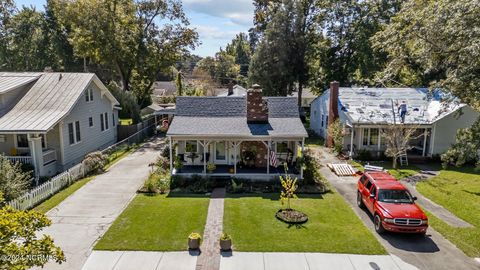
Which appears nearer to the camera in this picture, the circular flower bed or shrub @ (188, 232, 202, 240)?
shrub @ (188, 232, 202, 240)

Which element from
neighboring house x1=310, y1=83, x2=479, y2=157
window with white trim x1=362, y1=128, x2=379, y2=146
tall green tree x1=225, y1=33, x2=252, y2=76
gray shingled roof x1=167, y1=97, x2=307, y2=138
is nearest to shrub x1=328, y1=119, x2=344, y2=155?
neighboring house x1=310, y1=83, x2=479, y2=157

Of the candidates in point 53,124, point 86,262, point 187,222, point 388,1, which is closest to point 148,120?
point 53,124

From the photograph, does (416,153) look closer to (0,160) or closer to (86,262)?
(86,262)

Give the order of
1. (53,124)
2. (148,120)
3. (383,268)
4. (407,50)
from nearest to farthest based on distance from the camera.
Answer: (383,268), (407,50), (53,124), (148,120)

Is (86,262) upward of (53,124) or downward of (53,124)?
downward

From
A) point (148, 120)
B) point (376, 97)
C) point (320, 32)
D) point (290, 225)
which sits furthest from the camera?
point (320, 32)

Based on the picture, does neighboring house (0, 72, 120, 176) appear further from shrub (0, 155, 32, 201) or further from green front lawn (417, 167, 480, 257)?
green front lawn (417, 167, 480, 257)

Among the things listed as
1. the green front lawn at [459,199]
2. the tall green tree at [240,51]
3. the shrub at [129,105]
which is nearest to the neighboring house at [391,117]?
the green front lawn at [459,199]

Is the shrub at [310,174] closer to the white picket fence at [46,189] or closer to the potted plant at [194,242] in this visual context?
the potted plant at [194,242]
